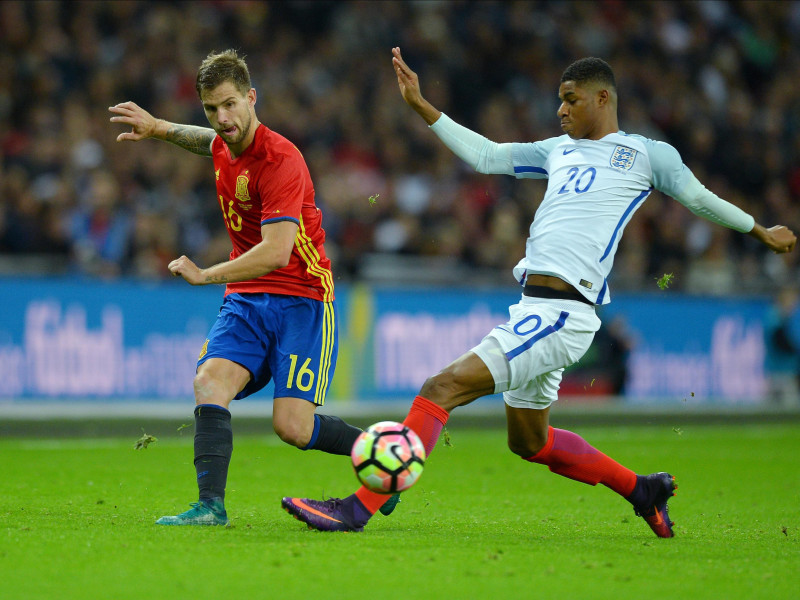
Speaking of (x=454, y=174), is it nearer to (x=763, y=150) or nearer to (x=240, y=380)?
(x=763, y=150)

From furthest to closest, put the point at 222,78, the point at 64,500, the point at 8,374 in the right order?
the point at 8,374 → the point at 64,500 → the point at 222,78

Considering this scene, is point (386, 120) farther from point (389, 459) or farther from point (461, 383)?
point (389, 459)

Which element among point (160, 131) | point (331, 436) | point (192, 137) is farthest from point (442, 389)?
point (160, 131)

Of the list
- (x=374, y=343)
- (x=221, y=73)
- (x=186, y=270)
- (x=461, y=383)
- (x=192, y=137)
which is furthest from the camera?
(x=374, y=343)

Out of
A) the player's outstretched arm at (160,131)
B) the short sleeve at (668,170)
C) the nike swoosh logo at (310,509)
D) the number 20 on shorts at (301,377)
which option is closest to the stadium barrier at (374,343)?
the player's outstretched arm at (160,131)

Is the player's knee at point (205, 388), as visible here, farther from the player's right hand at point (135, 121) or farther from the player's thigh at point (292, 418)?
the player's right hand at point (135, 121)

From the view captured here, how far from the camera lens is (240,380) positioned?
6.21m

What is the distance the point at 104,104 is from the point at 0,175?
205 centimetres

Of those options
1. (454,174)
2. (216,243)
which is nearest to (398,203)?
(454,174)

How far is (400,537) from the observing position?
5.82 m

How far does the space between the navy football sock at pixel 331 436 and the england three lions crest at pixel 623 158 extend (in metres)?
2.07

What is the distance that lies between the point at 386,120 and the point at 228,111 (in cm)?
1101

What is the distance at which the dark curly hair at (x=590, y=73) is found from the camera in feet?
20.3

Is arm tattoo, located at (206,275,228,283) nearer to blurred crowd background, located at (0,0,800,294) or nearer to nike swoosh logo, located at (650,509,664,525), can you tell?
nike swoosh logo, located at (650,509,664,525)
